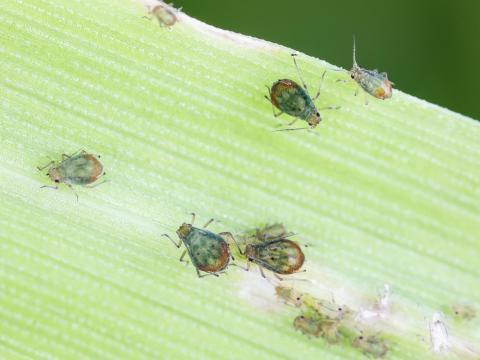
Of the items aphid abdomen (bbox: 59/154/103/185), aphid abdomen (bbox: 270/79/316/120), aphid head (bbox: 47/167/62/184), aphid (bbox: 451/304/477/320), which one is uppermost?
aphid abdomen (bbox: 270/79/316/120)

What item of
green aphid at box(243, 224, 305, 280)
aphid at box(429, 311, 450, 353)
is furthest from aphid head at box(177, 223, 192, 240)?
aphid at box(429, 311, 450, 353)

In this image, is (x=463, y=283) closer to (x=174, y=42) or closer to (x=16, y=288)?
(x=174, y=42)

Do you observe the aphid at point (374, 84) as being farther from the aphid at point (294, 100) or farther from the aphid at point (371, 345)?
the aphid at point (371, 345)

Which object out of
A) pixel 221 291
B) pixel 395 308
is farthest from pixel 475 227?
pixel 221 291

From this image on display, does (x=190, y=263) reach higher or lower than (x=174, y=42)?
lower

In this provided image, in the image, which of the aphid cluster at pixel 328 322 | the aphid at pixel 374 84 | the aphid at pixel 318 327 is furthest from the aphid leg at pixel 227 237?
the aphid at pixel 374 84

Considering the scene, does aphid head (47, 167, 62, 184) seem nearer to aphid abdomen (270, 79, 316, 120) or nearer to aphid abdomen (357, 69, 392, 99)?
aphid abdomen (270, 79, 316, 120)

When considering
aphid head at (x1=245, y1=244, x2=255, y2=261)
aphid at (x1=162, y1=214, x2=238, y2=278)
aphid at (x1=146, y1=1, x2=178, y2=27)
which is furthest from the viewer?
aphid head at (x1=245, y1=244, x2=255, y2=261)
